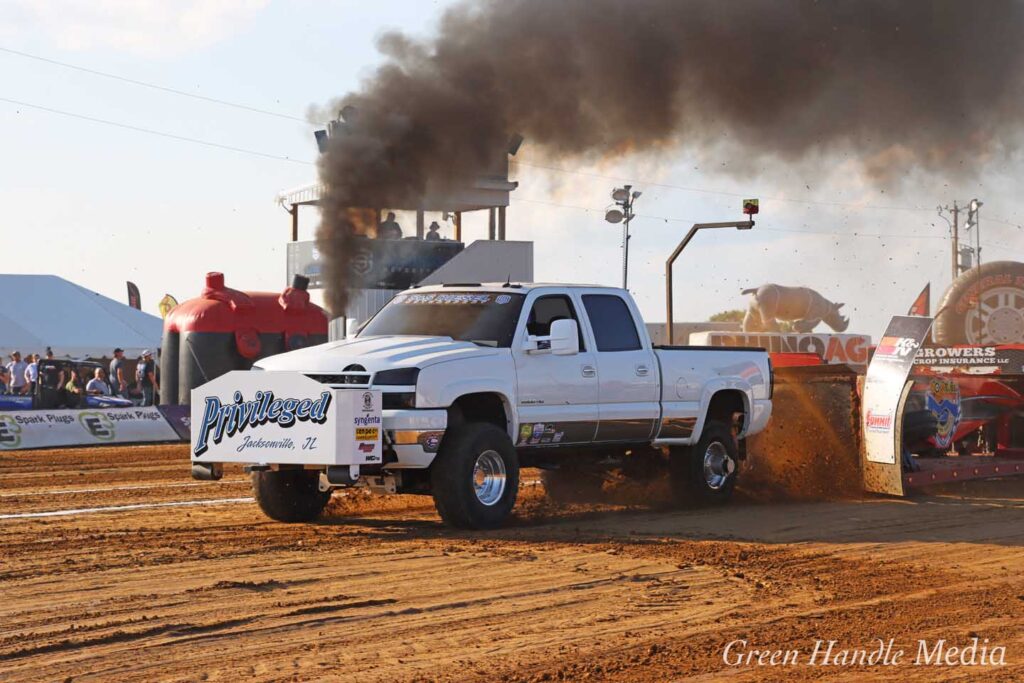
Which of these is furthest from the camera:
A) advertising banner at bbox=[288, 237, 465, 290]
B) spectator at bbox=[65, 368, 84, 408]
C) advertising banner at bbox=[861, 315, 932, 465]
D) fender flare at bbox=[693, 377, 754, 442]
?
advertising banner at bbox=[288, 237, 465, 290]

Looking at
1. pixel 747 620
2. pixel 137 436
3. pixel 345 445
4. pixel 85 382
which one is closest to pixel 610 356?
pixel 345 445

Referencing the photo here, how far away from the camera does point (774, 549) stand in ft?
32.1

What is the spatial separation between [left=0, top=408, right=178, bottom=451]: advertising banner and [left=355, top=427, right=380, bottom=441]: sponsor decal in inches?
496

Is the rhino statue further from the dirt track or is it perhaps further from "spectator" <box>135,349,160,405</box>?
the dirt track

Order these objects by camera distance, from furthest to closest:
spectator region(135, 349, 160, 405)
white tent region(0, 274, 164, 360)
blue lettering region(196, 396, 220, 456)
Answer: white tent region(0, 274, 164, 360)
spectator region(135, 349, 160, 405)
blue lettering region(196, 396, 220, 456)

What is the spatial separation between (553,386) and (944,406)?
240 inches

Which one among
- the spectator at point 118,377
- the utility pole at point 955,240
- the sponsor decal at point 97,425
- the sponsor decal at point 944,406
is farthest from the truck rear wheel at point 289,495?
the utility pole at point 955,240

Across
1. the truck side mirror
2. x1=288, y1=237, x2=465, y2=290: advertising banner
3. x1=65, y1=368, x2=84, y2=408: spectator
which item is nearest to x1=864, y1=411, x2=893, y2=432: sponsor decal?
the truck side mirror

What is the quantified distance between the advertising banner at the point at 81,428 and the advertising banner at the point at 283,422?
450 inches

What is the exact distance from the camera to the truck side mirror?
11047mm

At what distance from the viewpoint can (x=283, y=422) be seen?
1006 centimetres

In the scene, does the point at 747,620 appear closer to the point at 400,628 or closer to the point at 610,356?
the point at 400,628

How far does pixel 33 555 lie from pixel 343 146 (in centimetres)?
1337

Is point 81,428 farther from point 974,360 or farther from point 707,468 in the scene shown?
point 974,360
